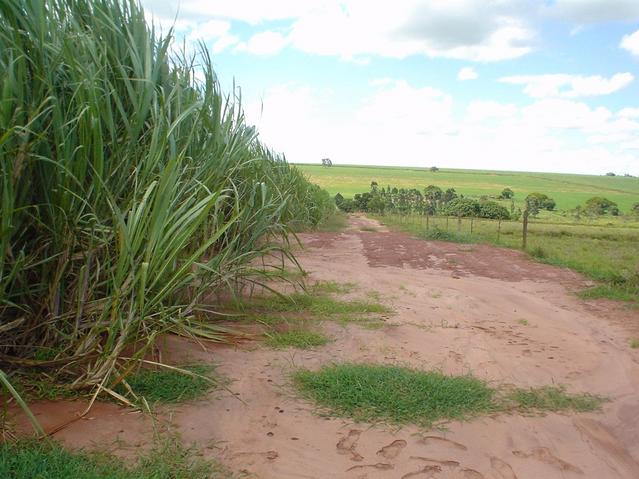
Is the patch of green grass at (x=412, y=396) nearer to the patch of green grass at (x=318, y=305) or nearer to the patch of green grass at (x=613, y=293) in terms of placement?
the patch of green grass at (x=318, y=305)

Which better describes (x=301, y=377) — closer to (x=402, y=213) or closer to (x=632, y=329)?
(x=632, y=329)

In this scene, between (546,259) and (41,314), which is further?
(546,259)

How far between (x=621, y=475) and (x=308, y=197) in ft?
42.8

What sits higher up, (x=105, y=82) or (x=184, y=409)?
(x=105, y=82)

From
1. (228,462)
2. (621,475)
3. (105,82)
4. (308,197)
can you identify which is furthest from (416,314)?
(308,197)

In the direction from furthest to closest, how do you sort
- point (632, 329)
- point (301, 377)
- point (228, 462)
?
point (632, 329), point (301, 377), point (228, 462)

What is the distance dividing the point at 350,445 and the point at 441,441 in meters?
0.48

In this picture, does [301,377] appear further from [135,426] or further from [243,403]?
[135,426]

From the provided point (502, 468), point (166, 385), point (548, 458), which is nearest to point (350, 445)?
point (502, 468)

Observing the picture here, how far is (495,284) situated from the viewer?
7938 millimetres

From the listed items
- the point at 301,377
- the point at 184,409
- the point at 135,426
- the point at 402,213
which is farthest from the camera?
the point at 402,213

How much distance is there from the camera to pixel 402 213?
31.0 m

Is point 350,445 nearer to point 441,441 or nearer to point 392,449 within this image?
point 392,449

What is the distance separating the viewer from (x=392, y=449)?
2.73 metres
